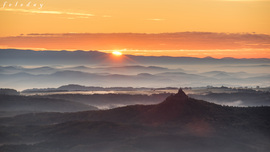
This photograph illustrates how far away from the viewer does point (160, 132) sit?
10219cm

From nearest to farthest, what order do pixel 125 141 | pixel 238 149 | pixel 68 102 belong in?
pixel 238 149
pixel 125 141
pixel 68 102

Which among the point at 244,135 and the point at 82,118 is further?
the point at 82,118

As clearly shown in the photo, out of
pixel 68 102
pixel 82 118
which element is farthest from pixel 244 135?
pixel 68 102

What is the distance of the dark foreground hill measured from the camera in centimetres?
9212

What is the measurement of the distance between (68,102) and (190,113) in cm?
8296

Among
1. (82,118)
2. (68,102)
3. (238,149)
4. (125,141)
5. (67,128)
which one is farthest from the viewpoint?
(68,102)

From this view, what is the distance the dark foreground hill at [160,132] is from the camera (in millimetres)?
92125

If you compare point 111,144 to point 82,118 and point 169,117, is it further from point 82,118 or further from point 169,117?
point 82,118

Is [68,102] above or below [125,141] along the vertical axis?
above

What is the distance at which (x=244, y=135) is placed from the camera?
10012 centimetres

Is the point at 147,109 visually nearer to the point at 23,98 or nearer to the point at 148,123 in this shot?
the point at 148,123

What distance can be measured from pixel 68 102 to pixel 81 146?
Result: 9450 cm

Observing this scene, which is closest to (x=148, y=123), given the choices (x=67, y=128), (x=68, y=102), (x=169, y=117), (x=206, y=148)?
(x=169, y=117)

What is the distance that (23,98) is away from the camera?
188 metres
